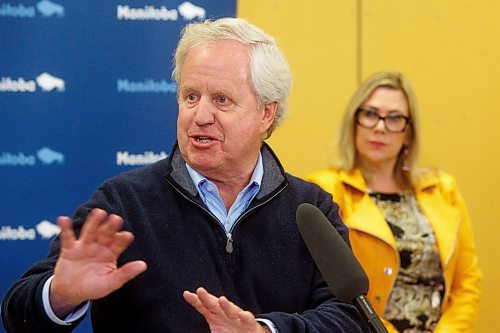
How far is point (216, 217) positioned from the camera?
2287mm

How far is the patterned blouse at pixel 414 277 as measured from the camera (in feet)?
12.2

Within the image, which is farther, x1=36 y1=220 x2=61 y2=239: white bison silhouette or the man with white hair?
x1=36 y1=220 x2=61 y2=239: white bison silhouette

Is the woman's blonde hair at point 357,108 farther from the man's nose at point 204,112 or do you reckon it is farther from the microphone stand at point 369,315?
the microphone stand at point 369,315

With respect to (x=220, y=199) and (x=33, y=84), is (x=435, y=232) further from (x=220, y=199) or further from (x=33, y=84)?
(x=33, y=84)

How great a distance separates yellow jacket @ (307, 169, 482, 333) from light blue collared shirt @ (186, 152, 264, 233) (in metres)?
1.44

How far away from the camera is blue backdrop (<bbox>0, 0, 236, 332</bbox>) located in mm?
3566

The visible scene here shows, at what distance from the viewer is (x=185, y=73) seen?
7.63ft

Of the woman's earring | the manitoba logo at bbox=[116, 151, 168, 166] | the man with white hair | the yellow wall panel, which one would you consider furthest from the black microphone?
the yellow wall panel

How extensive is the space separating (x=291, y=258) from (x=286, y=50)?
203 centimetres

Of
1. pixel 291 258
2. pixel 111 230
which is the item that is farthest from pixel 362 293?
pixel 291 258

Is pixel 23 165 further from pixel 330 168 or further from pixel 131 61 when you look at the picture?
pixel 330 168

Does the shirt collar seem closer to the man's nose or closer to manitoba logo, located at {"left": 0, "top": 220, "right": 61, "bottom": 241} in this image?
the man's nose

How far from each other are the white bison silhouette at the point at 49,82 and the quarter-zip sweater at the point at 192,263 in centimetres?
140

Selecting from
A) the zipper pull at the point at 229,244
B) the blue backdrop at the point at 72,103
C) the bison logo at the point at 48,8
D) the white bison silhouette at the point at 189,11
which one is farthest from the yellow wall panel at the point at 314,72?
the zipper pull at the point at 229,244
